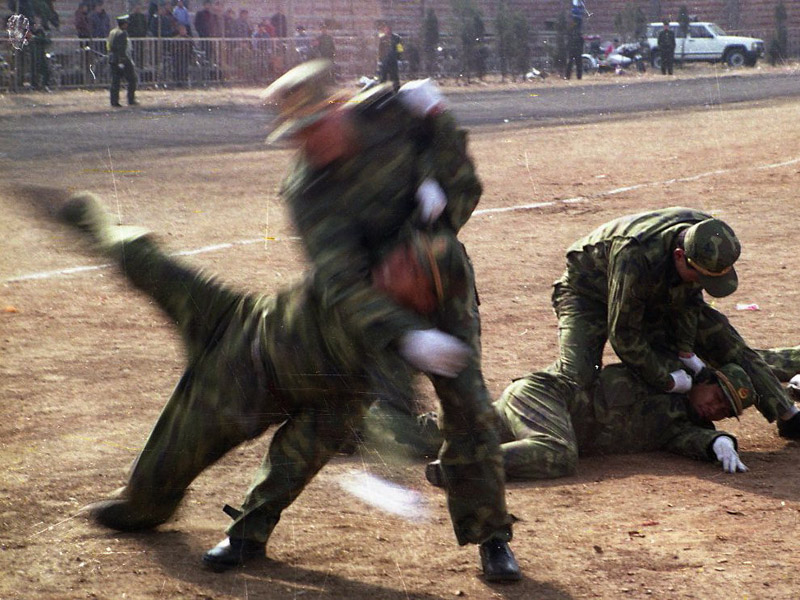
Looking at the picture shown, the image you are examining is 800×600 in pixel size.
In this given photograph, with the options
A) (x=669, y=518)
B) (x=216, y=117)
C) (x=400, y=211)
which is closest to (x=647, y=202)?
(x=216, y=117)

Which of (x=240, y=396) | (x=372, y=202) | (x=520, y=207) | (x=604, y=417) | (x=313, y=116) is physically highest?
(x=313, y=116)

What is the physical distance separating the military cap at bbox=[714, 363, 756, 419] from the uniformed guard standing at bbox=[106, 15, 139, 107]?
39.9 feet

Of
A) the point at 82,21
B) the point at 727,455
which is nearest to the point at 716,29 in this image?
the point at 82,21

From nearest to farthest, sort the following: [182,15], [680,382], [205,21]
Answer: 1. [680,382]
2. [205,21]
3. [182,15]

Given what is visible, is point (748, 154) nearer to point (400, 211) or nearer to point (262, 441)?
point (262, 441)

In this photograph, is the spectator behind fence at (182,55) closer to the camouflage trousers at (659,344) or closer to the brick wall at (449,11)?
the brick wall at (449,11)

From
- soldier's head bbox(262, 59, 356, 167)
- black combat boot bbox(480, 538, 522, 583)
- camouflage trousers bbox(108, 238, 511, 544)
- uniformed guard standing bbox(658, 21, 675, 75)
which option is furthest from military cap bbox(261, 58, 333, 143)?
uniformed guard standing bbox(658, 21, 675, 75)

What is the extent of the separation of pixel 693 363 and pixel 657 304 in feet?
1.04

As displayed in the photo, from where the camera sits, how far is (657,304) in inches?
207

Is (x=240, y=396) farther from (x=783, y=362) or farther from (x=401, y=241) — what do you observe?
(x=783, y=362)

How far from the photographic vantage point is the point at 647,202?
11734 millimetres

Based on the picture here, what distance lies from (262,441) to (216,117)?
37.2 feet

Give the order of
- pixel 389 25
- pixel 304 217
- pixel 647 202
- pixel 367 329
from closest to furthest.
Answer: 1. pixel 367 329
2. pixel 304 217
3. pixel 389 25
4. pixel 647 202

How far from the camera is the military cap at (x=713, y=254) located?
484cm
